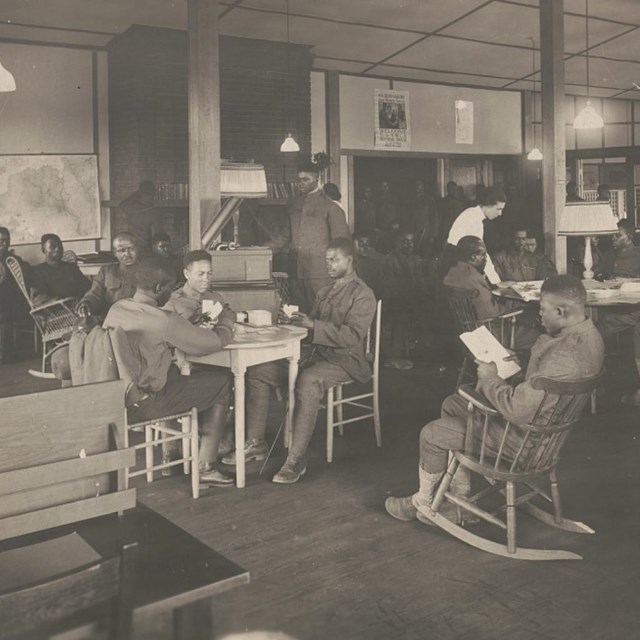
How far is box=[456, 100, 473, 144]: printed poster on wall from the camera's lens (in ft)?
41.4

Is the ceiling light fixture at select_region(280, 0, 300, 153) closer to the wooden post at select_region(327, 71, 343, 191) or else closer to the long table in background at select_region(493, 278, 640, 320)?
the wooden post at select_region(327, 71, 343, 191)

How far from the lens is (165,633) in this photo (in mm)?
1653

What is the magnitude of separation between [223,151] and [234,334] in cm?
552

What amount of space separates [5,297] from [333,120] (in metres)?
5.14

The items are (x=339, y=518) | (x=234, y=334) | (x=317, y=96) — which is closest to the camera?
(x=339, y=518)

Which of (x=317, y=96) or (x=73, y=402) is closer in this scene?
(x=73, y=402)

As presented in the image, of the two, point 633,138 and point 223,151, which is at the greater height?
point 633,138

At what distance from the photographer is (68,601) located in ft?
4.52

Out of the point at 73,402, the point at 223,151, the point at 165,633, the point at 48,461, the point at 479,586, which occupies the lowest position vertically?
the point at 479,586

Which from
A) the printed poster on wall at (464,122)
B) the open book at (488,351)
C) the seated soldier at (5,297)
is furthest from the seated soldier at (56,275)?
the printed poster on wall at (464,122)

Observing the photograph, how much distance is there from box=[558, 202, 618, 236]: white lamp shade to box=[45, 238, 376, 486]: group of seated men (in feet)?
6.73

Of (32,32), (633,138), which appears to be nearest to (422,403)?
(32,32)

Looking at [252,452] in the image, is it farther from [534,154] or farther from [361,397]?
[534,154]

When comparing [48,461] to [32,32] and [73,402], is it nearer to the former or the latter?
[73,402]
